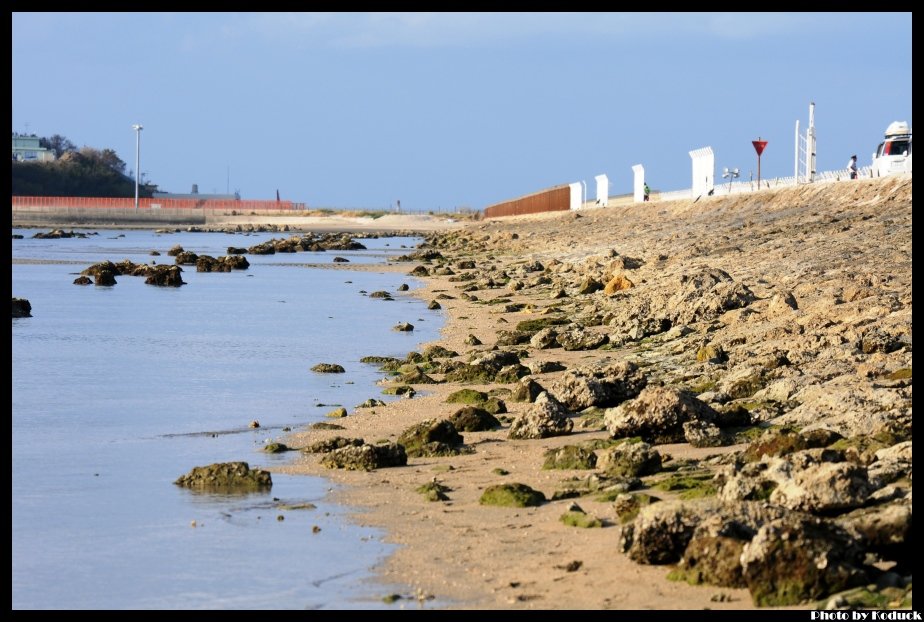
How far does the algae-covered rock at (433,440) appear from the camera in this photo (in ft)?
32.1

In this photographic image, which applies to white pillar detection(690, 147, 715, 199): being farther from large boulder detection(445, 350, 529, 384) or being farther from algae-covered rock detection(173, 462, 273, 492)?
algae-covered rock detection(173, 462, 273, 492)

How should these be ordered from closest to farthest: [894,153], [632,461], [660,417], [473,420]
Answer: [632,461] → [660,417] → [473,420] → [894,153]

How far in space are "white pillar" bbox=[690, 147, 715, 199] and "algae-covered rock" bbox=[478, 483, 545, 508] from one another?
43.3 m

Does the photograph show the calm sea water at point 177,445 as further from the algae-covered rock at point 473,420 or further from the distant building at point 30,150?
the distant building at point 30,150

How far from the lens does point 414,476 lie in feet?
29.9

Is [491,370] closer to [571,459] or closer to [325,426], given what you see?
[325,426]

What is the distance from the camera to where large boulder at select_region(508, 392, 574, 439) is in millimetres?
A: 10180

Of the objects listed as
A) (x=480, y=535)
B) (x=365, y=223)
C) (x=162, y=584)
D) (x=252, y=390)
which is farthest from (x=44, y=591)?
(x=365, y=223)

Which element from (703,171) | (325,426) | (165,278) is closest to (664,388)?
(325,426)

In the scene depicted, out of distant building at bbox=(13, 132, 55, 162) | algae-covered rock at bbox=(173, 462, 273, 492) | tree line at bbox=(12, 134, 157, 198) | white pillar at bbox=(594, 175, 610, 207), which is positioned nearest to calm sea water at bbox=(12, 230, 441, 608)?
algae-covered rock at bbox=(173, 462, 273, 492)

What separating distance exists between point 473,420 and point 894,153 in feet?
96.9

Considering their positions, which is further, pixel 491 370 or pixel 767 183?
pixel 767 183

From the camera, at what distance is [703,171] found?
52.1 meters
